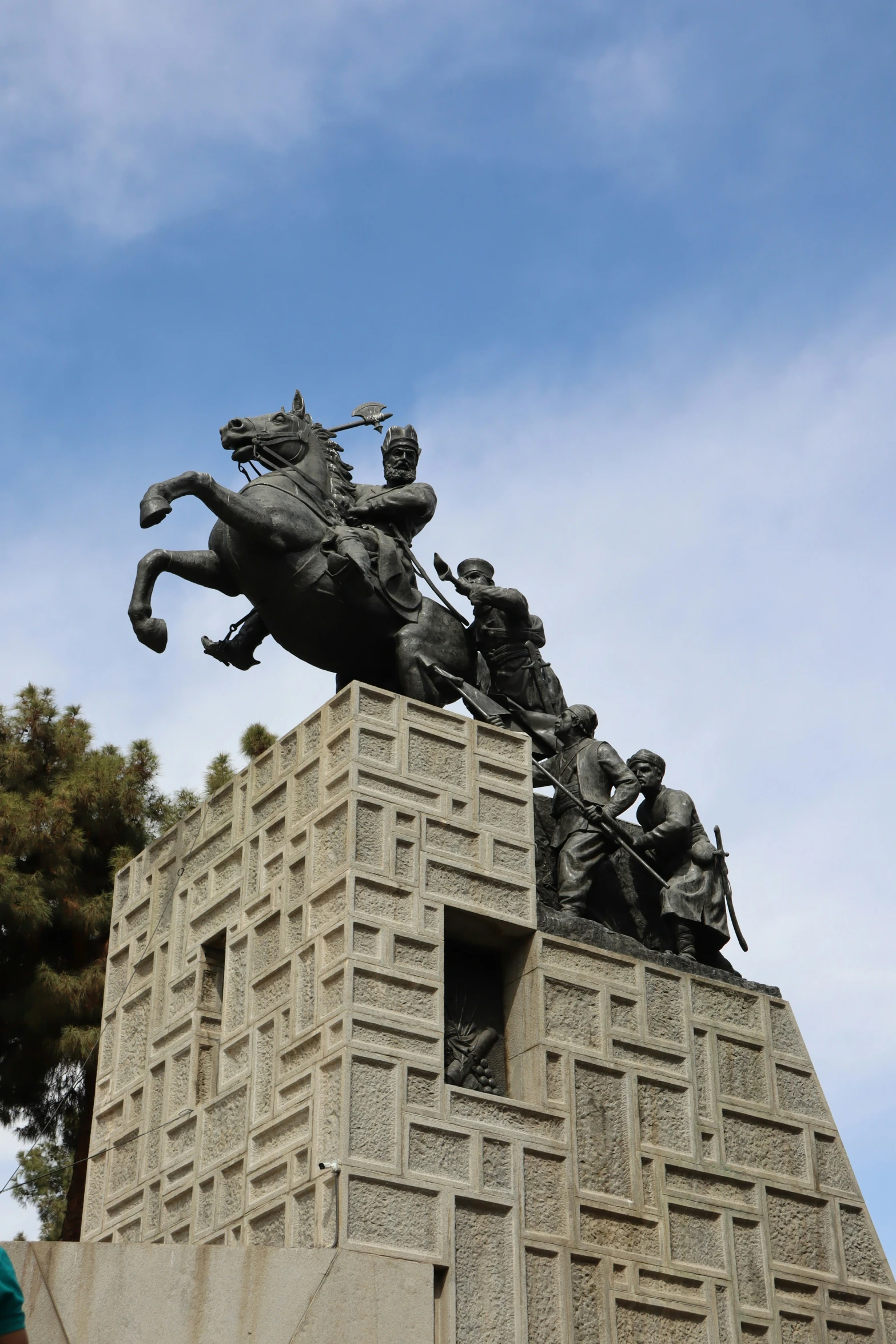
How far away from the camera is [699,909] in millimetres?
11719

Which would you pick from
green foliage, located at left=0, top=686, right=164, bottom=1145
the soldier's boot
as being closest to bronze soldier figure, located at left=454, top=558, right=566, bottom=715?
the soldier's boot

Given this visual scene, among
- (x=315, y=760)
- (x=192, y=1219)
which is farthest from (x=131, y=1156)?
(x=315, y=760)

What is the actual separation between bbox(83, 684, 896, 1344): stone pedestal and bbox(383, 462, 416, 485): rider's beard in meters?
2.12

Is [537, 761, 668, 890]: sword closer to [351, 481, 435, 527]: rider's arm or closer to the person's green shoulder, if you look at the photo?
[351, 481, 435, 527]: rider's arm

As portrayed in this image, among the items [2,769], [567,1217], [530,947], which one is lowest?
[567,1217]

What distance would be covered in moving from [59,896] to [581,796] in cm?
642

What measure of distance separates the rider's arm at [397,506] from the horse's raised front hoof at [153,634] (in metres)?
1.62

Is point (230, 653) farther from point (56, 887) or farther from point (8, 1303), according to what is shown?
point (8, 1303)

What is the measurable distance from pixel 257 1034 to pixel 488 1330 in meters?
2.15

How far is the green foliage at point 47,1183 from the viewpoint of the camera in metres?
17.2

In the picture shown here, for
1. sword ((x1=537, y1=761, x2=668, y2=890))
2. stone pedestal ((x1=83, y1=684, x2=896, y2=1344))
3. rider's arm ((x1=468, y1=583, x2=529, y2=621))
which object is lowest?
stone pedestal ((x1=83, y1=684, x2=896, y2=1344))

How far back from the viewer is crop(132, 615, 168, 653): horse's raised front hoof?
36.6 feet

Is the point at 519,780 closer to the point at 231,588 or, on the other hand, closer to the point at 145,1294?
the point at 231,588

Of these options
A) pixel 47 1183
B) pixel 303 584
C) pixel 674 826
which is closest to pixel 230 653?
pixel 303 584
